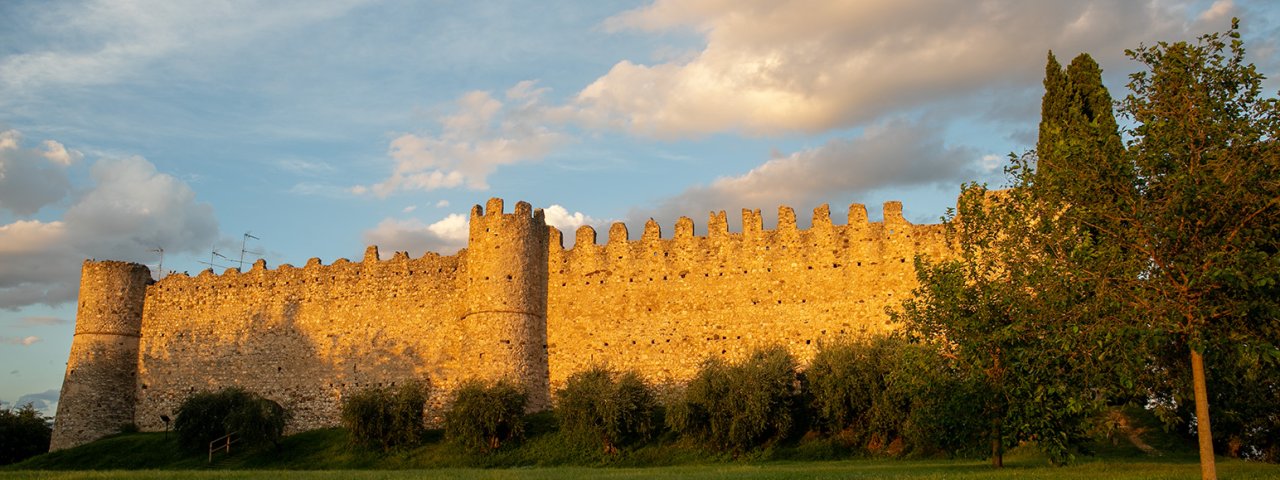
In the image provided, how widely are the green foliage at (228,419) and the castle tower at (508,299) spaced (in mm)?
7070

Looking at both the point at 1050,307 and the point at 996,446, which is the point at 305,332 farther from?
the point at 1050,307

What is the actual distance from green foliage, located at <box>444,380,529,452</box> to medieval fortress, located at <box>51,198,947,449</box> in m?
2.30

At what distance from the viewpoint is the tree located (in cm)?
1571

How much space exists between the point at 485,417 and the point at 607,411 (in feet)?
13.3

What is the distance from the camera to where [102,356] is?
149ft

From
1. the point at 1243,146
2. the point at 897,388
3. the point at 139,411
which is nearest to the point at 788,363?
the point at 897,388

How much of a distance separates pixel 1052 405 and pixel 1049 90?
13.5 meters

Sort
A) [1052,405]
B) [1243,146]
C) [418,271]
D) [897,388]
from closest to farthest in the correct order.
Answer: [1243,146] < [1052,405] < [897,388] < [418,271]

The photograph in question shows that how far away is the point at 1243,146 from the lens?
1631 centimetres

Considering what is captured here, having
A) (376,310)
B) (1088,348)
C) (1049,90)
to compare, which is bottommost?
(1088,348)

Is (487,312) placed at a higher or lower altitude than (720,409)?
higher

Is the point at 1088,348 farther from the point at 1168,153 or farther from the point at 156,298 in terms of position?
the point at 156,298

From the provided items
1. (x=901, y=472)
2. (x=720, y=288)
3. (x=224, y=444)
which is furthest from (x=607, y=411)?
(x=224, y=444)

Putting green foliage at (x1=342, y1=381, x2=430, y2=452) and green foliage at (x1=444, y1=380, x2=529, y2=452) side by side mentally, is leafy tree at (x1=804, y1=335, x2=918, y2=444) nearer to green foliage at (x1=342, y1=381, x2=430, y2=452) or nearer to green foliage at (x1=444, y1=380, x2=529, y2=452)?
green foliage at (x1=444, y1=380, x2=529, y2=452)
